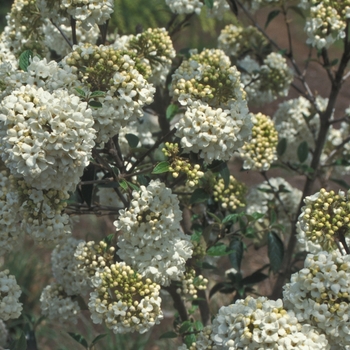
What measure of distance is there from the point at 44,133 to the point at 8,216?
1.43ft

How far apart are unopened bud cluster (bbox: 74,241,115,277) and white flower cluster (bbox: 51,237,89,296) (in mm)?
218

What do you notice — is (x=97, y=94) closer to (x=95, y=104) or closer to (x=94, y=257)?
(x=95, y=104)

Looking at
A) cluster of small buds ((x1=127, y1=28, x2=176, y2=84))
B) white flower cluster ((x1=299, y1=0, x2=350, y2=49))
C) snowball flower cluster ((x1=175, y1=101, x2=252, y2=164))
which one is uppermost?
white flower cluster ((x1=299, y1=0, x2=350, y2=49))

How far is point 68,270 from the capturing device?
2.36 meters

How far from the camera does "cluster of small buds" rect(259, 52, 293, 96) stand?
9.81 ft

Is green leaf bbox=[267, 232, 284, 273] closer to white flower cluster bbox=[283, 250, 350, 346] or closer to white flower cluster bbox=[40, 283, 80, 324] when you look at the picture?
white flower cluster bbox=[40, 283, 80, 324]

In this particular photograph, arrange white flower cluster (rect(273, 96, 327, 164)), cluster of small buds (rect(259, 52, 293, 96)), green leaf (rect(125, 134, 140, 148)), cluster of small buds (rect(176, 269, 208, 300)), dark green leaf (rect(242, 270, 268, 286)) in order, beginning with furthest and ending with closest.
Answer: white flower cluster (rect(273, 96, 327, 164)) → cluster of small buds (rect(259, 52, 293, 96)) → dark green leaf (rect(242, 270, 268, 286)) → green leaf (rect(125, 134, 140, 148)) → cluster of small buds (rect(176, 269, 208, 300))

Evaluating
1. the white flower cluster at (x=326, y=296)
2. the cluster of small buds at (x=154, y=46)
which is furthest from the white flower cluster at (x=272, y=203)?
the white flower cluster at (x=326, y=296)

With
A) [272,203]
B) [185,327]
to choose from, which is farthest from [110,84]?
[272,203]

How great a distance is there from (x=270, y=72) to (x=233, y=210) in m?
0.83

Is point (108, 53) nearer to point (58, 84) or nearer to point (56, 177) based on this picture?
point (58, 84)

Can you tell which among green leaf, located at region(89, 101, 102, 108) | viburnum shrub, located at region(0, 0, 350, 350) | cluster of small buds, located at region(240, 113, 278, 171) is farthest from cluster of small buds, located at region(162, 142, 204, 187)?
cluster of small buds, located at region(240, 113, 278, 171)

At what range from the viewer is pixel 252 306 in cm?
157

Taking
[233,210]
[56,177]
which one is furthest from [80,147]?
[233,210]
